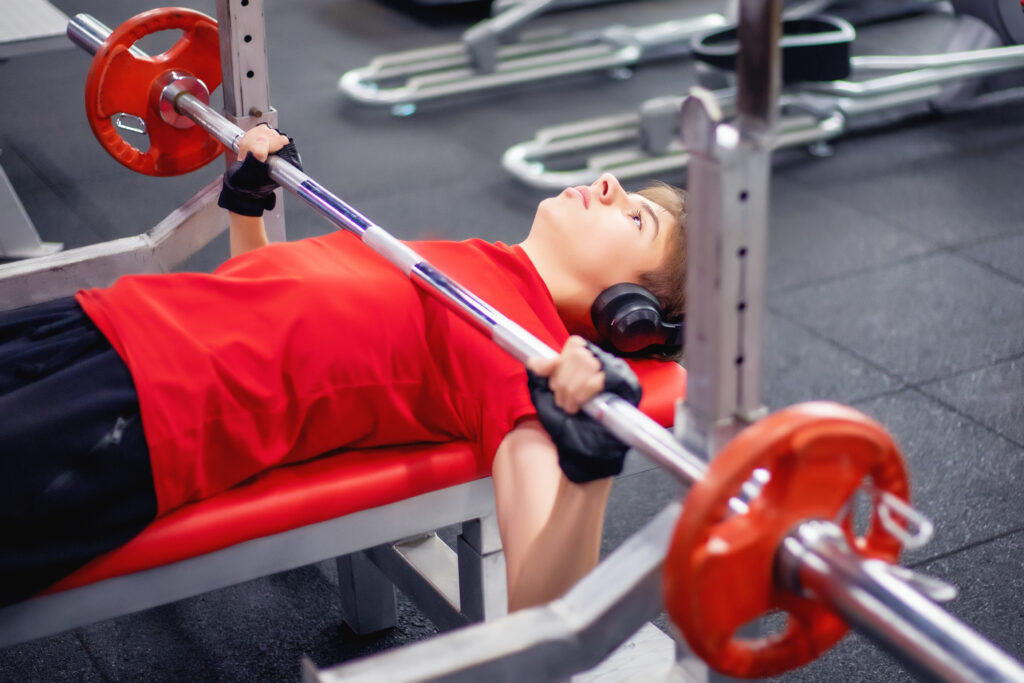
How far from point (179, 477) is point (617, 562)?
0.63 meters

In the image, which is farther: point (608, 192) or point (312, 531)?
point (608, 192)

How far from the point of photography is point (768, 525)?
3.09ft

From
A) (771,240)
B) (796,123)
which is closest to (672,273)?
(771,240)

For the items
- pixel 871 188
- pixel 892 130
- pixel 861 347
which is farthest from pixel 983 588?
pixel 892 130

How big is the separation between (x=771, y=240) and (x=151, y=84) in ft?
6.20

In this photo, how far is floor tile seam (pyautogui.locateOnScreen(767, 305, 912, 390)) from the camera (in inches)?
104

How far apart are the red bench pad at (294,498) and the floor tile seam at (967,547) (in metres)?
0.76

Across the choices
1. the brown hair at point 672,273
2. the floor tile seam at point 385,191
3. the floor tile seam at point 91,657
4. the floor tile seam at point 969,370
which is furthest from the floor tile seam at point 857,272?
the floor tile seam at point 91,657

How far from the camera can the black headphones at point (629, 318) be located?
1.57 metres

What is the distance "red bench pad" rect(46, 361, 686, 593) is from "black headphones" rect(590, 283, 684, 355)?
0.30 feet

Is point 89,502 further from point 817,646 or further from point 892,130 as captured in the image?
point 892,130

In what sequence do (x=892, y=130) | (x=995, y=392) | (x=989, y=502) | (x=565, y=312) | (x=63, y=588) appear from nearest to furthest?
(x=63, y=588), (x=565, y=312), (x=989, y=502), (x=995, y=392), (x=892, y=130)

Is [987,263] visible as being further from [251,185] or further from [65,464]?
[65,464]

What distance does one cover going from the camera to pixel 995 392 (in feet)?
8.48
